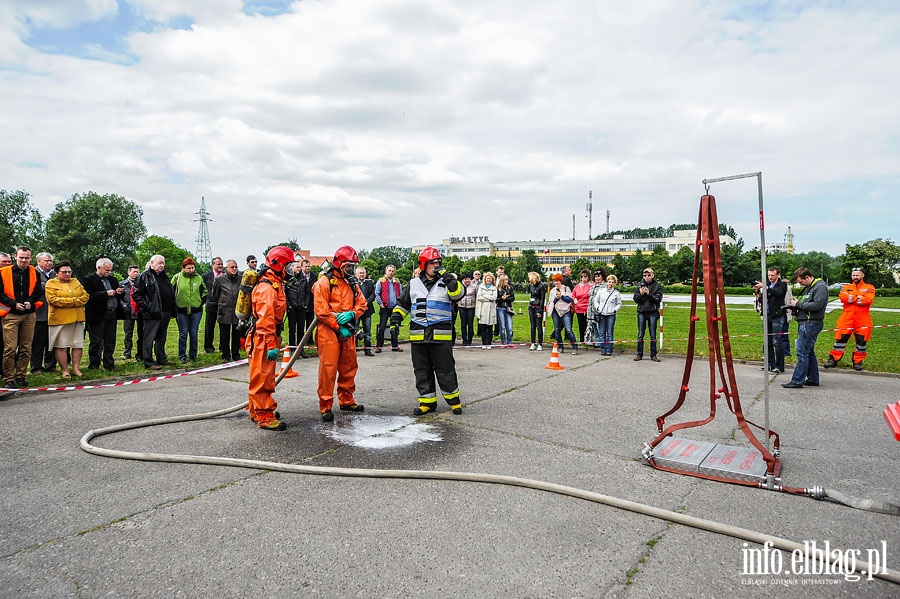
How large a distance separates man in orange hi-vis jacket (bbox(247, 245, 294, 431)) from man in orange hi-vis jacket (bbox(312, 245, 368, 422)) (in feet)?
1.65

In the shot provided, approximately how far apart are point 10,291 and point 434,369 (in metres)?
6.49

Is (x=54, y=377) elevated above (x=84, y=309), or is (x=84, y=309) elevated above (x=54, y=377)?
(x=84, y=309)

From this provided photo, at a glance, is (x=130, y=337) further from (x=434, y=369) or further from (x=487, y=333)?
(x=487, y=333)

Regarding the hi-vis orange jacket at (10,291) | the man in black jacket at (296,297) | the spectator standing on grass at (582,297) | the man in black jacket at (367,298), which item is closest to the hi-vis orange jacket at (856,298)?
the spectator standing on grass at (582,297)

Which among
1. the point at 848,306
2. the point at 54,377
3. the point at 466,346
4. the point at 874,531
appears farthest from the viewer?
the point at 466,346

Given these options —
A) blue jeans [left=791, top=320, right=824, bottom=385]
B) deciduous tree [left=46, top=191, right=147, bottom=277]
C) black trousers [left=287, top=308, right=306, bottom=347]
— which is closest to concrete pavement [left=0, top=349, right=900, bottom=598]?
blue jeans [left=791, top=320, right=824, bottom=385]

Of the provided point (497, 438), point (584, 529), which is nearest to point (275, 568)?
point (584, 529)

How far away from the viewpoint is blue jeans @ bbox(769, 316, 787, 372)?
10.1m

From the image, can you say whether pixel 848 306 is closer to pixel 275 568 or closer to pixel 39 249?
pixel 275 568

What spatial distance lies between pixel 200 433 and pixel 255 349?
1.07 m

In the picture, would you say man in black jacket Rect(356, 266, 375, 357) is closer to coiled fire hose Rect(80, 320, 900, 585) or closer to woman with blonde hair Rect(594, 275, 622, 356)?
woman with blonde hair Rect(594, 275, 622, 356)

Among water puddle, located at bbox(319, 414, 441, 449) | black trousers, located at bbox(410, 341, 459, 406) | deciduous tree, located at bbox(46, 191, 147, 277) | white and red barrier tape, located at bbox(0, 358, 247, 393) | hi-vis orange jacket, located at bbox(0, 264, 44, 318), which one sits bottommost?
water puddle, located at bbox(319, 414, 441, 449)

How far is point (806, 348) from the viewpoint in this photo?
27.9 ft

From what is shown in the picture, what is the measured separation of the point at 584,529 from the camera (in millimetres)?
3662
